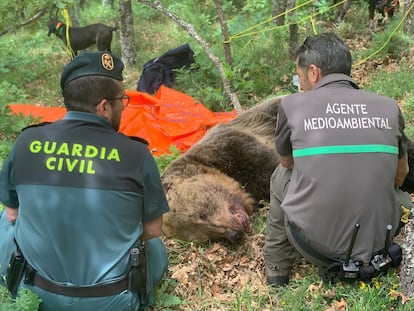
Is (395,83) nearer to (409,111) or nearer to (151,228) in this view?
(409,111)

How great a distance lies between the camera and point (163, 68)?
25.3ft

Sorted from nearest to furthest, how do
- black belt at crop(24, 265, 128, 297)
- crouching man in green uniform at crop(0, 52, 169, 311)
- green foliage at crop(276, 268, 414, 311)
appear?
crouching man in green uniform at crop(0, 52, 169, 311) < black belt at crop(24, 265, 128, 297) < green foliage at crop(276, 268, 414, 311)

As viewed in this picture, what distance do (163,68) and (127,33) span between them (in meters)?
1.68

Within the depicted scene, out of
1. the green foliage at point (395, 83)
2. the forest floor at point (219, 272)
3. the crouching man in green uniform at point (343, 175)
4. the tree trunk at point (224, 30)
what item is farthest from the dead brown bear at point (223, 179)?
the tree trunk at point (224, 30)

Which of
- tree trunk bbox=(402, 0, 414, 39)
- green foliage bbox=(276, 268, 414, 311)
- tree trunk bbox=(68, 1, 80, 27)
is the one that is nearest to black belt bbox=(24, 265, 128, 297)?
green foliage bbox=(276, 268, 414, 311)

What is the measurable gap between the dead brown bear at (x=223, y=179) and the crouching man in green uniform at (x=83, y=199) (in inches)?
45.0

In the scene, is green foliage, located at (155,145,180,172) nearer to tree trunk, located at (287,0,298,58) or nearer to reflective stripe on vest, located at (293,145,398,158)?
reflective stripe on vest, located at (293,145,398,158)

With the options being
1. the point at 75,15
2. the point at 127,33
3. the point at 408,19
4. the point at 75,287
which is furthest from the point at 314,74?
the point at 75,15

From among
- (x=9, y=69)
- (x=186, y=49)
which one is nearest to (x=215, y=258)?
(x=186, y=49)

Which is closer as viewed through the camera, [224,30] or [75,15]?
[224,30]

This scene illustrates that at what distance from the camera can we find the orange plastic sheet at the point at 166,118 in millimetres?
5961

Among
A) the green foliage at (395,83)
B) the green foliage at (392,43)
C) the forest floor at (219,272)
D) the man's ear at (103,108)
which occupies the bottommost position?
the forest floor at (219,272)

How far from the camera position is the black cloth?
752 centimetres

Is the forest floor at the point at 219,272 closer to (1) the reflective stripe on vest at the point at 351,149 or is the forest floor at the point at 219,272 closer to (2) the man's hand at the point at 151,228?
(2) the man's hand at the point at 151,228
